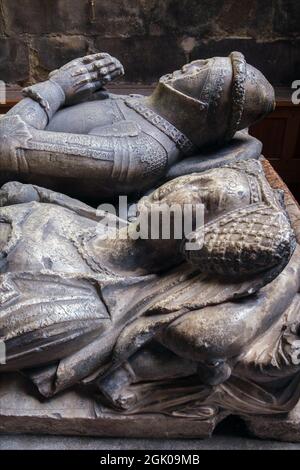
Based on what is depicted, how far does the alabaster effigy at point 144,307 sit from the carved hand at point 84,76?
29 centimetres

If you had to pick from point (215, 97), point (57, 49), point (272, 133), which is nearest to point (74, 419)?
point (215, 97)

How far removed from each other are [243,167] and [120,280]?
478mm

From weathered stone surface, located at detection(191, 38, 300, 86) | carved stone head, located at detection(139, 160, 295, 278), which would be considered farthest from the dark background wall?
carved stone head, located at detection(139, 160, 295, 278)

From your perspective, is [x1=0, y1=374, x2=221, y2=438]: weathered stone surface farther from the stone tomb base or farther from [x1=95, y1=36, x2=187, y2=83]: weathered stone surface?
[x1=95, y1=36, x2=187, y2=83]: weathered stone surface

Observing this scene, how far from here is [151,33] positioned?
11.1 feet

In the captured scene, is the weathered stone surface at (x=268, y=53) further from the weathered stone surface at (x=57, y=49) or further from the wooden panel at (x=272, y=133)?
the weathered stone surface at (x=57, y=49)

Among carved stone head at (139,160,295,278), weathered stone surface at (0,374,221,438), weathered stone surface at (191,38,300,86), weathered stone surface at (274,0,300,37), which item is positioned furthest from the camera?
weathered stone surface at (191,38,300,86)

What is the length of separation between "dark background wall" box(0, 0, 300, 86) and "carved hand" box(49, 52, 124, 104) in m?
1.67

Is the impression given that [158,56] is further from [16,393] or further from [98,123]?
[16,393]

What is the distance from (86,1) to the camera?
128 inches

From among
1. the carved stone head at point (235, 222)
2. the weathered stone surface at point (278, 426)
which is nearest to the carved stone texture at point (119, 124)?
the carved stone head at point (235, 222)

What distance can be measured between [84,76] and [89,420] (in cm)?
123

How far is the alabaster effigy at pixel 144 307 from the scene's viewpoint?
1146mm

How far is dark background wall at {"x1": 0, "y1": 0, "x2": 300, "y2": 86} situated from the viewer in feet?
10.8
